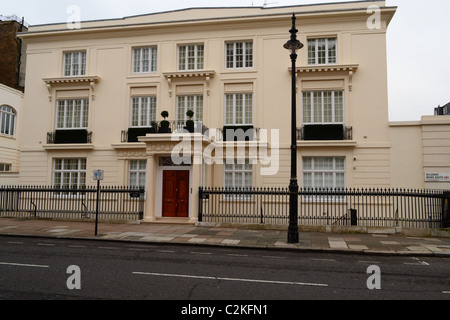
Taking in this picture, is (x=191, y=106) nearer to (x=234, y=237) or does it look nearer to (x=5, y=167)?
(x=234, y=237)

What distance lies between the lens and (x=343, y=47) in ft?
61.3

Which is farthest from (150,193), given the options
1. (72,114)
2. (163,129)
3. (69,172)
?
(72,114)

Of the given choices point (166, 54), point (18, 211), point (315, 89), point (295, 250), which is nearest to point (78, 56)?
point (166, 54)

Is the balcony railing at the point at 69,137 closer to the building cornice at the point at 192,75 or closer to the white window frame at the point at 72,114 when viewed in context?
the white window frame at the point at 72,114

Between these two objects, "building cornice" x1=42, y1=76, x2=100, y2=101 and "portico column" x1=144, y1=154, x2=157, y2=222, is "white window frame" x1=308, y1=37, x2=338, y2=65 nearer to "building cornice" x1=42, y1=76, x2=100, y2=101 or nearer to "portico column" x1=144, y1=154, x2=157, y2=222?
"portico column" x1=144, y1=154, x2=157, y2=222

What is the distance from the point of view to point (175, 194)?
18.7m

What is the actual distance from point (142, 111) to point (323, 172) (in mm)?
10743

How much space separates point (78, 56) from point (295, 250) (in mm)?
17791

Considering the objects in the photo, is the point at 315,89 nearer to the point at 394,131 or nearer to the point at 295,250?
the point at 394,131

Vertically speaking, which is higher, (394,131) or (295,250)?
(394,131)

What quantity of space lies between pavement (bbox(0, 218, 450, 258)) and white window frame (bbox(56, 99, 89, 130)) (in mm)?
6393

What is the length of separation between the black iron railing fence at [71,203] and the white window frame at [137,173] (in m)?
0.65

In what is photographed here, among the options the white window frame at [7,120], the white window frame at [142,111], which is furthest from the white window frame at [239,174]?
the white window frame at [7,120]
